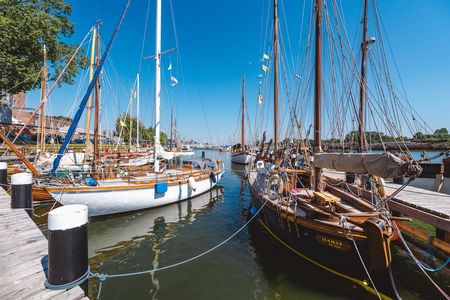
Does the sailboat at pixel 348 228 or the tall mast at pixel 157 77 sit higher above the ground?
the tall mast at pixel 157 77

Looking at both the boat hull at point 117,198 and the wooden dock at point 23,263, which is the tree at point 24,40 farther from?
the wooden dock at point 23,263

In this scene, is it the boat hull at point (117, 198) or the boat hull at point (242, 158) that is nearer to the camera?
the boat hull at point (117, 198)

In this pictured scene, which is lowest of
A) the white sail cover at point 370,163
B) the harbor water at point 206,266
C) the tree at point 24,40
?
the harbor water at point 206,266

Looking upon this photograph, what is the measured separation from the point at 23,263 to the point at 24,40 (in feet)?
68.7

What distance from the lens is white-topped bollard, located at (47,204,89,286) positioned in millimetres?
2799

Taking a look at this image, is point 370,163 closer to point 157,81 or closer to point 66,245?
point 66,245

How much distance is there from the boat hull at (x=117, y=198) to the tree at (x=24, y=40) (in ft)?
37.3

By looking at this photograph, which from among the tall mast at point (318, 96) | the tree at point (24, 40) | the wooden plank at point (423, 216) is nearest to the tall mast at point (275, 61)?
the tall mast at point (318, 96)

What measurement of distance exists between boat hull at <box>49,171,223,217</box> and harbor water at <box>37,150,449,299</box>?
51 cm

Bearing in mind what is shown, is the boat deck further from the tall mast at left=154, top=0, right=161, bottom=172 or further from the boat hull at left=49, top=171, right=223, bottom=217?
the tall mast at left=154, top=0, right=161, bottom=172

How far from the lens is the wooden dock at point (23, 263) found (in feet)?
9.27

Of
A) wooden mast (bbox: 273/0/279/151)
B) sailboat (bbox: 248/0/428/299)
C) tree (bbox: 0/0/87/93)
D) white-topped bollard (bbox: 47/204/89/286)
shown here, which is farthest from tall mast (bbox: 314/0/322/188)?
tree (bbox: 0/0/87/93)

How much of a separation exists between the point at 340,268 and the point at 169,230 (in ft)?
22.1

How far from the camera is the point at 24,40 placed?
1638cm
